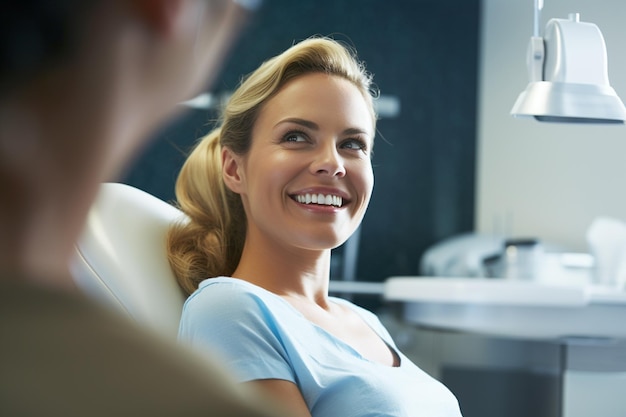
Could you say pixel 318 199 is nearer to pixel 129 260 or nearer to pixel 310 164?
pixel 310 164

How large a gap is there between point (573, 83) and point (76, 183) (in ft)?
4.04

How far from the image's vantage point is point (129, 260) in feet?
4.35

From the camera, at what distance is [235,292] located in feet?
3.94

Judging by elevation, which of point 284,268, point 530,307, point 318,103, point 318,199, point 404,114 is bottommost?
point 530,307

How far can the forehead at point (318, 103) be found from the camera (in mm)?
1345

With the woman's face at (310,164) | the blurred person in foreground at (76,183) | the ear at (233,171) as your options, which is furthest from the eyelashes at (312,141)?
the blurred person in foreground at (76,183)

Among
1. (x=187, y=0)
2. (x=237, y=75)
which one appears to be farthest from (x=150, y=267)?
(x=237, y=75)

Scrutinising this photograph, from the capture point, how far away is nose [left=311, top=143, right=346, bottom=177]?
1318 millimetres

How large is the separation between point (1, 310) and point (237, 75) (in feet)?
10.7

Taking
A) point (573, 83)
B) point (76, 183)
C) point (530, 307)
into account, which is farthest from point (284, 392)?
point (530, 307)

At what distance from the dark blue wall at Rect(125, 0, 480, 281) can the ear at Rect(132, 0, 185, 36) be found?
312cm

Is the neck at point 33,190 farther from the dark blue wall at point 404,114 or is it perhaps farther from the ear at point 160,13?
the dark blue wall at point 404,114

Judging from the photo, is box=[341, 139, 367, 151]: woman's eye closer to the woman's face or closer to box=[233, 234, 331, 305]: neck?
the woman's face

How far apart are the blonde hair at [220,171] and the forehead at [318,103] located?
13mm
